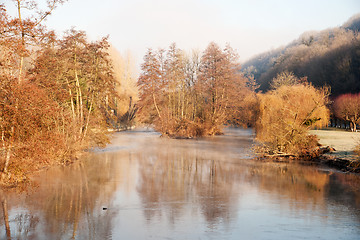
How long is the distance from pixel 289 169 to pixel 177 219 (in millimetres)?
10945

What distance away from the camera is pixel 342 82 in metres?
75.8

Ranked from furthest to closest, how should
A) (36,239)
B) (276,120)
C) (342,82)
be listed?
1. (342,82)
2. (276,120)
3. (36,239)

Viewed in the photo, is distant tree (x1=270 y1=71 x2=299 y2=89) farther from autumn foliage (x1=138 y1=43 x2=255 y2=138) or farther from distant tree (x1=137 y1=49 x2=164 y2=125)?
distant tree (x1=137 y1=49 x2=164 y2=125)

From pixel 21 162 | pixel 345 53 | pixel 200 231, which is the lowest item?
pixel 200 231

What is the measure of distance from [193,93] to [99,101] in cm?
2577

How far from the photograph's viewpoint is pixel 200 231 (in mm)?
9133

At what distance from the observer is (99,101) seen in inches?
1069

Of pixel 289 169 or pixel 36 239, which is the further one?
pixel 289 169

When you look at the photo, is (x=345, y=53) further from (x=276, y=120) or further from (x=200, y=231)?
(x=200, y=231)

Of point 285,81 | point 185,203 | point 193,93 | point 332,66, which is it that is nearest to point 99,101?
point 185,203

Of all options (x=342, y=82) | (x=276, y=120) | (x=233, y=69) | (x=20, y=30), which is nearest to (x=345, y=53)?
(x=342, y=82)

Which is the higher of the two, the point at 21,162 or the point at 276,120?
the point at 276,120

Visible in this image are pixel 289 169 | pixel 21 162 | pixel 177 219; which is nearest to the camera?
pixel 177 219

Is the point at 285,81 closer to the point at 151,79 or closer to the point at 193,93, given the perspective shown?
the point at 193,93
